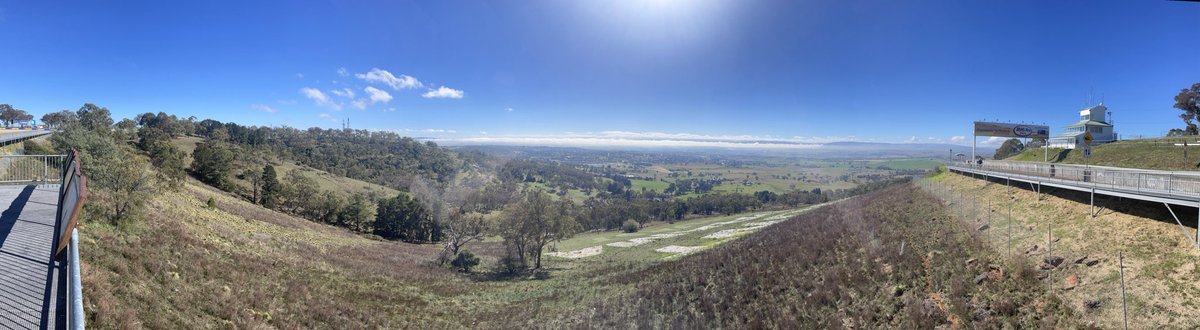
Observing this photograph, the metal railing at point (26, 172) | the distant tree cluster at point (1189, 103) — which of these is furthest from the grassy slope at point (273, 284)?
the distant tree cluster at point (1189, 103)

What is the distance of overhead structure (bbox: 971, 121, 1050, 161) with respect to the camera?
32.9m

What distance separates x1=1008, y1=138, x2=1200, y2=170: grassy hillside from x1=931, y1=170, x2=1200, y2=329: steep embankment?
1848 cm

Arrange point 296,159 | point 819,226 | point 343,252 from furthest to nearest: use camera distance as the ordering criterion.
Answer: point 296,159 < point 343,252 < point 819,226

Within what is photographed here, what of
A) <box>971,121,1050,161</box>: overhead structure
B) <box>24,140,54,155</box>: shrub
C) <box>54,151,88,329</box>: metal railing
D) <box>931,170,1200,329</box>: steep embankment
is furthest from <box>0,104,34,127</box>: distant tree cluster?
<box>971,121,1050,161</box>: overhead structure

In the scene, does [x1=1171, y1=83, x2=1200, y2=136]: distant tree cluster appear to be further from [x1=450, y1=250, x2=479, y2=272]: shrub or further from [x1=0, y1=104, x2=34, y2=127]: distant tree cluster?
[x1=0, y1=104, x2=34, y2=127]: distant tree cluster

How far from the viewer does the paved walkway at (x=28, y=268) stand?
509cm

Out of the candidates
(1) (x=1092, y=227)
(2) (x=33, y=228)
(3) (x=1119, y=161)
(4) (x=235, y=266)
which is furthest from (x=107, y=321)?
(3) (x=1119, y=161)

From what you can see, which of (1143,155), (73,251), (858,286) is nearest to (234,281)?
(73,251)

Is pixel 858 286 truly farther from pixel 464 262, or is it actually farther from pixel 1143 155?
pixel 1143 155

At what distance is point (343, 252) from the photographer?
25.9 m

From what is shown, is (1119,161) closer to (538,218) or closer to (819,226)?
(819,226)

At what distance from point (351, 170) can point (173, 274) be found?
102474mm

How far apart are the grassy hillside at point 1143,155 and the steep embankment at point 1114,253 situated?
1848cm

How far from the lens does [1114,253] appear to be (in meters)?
9.05
